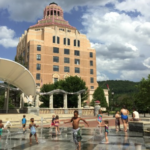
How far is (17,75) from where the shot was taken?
3170 centimetres

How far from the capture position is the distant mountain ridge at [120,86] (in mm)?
116650

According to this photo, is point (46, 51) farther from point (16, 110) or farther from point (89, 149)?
point (89, 149)

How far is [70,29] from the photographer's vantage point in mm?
76875

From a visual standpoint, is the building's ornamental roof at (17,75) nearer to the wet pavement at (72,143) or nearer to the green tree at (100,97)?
the wet pavement at (72,143)

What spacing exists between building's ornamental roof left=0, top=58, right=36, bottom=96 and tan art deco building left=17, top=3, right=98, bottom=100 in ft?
94.6

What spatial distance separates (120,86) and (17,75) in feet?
336

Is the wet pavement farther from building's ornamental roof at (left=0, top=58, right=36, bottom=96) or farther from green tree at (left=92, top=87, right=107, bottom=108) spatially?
green tree at (left=92, top=87, right=107, bottom=108)

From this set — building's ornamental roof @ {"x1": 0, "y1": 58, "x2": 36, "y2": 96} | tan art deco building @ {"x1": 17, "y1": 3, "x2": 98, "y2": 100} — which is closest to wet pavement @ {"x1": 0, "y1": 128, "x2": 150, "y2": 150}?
building's ornamental roof @ {"x1": 0, "y1": 58, "x2": 36, "y2": 96}

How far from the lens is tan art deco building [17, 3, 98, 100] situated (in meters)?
64.8

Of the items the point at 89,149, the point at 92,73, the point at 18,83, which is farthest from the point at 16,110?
the point at 92,73

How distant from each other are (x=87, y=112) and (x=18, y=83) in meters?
15.7

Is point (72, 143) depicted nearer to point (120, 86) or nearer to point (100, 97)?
point (100, 97)

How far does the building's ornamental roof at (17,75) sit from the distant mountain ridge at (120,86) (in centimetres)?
8539

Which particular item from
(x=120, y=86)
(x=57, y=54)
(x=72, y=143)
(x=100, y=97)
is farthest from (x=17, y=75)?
(x=120, y=86)
